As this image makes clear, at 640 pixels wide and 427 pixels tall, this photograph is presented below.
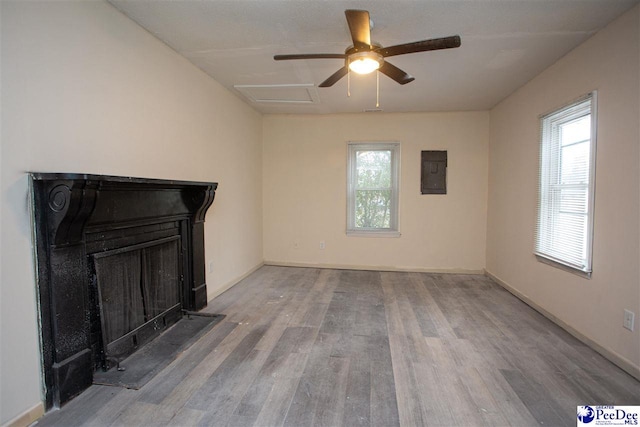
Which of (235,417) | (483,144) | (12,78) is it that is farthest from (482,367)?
(483,144)

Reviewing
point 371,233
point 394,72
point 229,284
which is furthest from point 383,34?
point 229,284

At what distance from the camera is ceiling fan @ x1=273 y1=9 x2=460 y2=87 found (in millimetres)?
1899

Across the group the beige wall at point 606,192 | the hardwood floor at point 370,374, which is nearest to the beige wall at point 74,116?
the hardwood floor at point 370,374

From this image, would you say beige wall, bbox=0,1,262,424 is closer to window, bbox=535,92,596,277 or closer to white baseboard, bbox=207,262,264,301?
white baseboard, bbox=207,262,264,301

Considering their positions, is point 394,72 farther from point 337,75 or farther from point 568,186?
point 568,186

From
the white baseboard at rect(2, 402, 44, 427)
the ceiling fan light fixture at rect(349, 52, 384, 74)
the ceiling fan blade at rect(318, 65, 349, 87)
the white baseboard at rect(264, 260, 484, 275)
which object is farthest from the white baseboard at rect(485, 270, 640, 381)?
the white baseboard at rect(2, 402, 44, 427)

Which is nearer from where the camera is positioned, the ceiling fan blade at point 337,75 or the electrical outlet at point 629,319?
the electrical outlet at point 629,319

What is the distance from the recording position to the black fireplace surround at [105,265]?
5.63 ft

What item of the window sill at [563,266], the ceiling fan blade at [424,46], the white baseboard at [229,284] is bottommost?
the white baseboard at [229,284]

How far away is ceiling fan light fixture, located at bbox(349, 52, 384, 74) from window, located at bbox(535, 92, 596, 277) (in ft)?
6.00

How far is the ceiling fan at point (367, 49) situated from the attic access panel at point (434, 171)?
8.13ft

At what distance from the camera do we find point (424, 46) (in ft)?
6.70

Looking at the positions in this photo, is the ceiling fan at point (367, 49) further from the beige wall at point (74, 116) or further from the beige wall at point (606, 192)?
the beige wall at point (606, 192)

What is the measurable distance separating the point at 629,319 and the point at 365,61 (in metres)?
2.61
